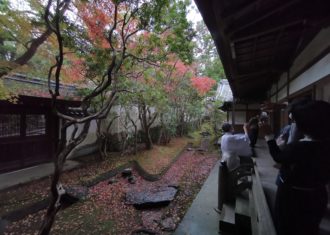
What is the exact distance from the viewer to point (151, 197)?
7242mm

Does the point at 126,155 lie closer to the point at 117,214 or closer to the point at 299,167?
the point at 117,214

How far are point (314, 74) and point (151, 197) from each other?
552 centimetres

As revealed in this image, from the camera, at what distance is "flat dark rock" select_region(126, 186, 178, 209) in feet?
22.6

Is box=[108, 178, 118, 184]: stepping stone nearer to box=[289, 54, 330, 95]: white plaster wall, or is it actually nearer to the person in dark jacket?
box=[289, 54, 330, 95]: white plaster wall

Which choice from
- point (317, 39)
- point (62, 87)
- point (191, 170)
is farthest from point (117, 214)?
point (62, 87)

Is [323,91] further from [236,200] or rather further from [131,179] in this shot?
[131,179]

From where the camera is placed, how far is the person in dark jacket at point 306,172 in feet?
6.45

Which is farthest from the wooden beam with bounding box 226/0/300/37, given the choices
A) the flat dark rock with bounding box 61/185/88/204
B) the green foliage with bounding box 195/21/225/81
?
the green foliage with bounding box 195/21/225/81

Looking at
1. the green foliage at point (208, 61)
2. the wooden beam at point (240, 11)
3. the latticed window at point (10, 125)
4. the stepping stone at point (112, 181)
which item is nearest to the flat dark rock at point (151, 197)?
the stepping stone at point (112, 181)

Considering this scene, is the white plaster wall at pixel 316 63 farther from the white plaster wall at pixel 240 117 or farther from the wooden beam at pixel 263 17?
the white plaster wall at pixel 240 117

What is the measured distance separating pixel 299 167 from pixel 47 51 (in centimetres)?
855

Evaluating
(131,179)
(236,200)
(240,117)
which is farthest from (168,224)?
(240,117)

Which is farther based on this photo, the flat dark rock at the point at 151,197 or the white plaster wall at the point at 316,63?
the flat dark rock at the point at 151,197

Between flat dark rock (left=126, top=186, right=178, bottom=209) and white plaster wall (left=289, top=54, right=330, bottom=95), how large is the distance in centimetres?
482
